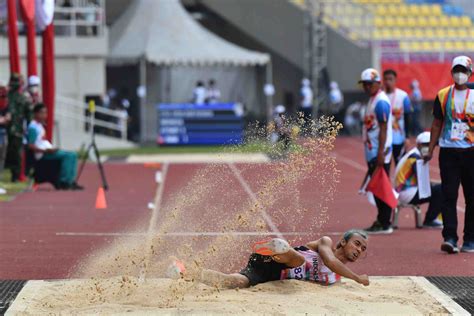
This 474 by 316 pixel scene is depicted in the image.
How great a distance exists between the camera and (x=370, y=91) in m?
13.0

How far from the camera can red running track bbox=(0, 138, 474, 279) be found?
423 inches

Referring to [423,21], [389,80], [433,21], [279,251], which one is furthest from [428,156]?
[433,21]

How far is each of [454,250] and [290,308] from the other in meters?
3.66

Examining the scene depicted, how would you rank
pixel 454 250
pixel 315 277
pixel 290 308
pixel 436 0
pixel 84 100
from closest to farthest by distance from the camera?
1. pixel 290 308
2. pixel 315 277
3. pixel 454 250
4. pixel 84 100
5. pixel 436 0

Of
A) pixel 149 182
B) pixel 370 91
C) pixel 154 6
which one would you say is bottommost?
pixel 149 182

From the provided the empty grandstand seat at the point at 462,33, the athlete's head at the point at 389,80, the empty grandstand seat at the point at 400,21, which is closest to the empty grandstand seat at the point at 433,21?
the empty grandstand seat at the point at 462,33

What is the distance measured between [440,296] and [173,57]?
28.2 m

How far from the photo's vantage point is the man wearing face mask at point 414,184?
1352 centimetres

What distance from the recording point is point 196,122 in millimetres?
35156

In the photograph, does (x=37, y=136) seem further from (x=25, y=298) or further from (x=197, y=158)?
(x=25, y=298)

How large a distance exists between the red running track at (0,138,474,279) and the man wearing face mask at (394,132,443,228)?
32 centimetres

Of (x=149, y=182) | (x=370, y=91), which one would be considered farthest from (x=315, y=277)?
(x=149, y=182)

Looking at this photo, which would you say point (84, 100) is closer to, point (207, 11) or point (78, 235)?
point (207, 11)

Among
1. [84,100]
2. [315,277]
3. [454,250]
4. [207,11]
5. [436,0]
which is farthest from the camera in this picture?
[436,0]
